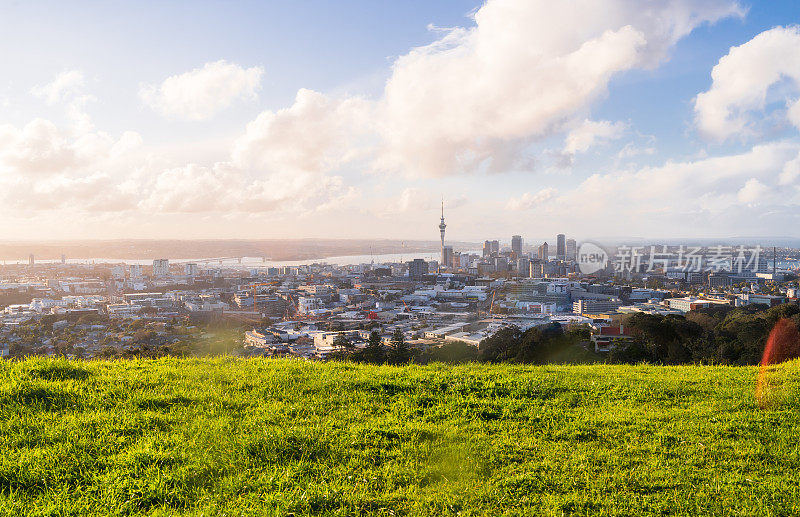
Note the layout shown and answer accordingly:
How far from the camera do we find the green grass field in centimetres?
365

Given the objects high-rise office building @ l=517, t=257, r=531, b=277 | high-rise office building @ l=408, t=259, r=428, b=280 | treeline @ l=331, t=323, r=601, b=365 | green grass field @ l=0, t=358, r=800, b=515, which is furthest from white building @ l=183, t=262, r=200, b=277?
green grass field @ l=0, t=358, r=800, b=515

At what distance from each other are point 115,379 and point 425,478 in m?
4.33

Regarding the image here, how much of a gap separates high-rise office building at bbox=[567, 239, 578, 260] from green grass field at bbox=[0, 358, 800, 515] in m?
53.3

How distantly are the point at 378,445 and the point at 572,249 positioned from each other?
197ft

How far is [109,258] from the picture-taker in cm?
3712

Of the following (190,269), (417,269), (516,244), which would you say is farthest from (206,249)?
(516,244)

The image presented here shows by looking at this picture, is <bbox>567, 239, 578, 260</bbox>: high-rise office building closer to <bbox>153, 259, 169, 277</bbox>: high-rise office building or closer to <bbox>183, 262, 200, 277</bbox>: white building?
<bbox>183, 262, 200, 277</bbox>: white building

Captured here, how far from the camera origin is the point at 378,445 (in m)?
4.63

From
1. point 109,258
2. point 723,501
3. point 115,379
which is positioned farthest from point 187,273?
point 723,501

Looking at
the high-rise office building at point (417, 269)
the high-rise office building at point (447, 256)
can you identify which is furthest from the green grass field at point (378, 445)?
the high-rise office building at point (447, 256)

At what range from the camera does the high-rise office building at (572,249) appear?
58213mm

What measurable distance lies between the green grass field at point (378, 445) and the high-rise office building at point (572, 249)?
53.3 meters

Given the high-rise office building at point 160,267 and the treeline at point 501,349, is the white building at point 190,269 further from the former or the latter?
the treeline at point 501,349

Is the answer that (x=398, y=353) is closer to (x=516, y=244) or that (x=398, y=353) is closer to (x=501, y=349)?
(x=501, y=349)
